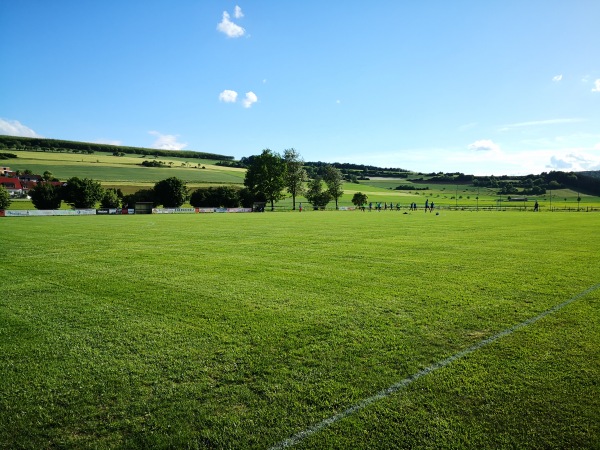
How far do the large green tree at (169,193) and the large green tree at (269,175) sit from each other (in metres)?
18.2

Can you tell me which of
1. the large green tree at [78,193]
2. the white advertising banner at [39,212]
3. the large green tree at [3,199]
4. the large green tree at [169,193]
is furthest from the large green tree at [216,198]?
the large green tree at [3,199]

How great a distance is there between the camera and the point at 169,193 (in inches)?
3339

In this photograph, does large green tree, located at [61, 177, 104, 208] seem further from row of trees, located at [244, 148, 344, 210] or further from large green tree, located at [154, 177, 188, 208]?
row of trees, located at [244, 148, 344, 210]

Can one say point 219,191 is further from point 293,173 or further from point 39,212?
point 39,212

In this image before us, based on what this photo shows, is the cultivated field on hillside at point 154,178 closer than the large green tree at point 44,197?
No

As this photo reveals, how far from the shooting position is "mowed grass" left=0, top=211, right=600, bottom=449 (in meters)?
3.99

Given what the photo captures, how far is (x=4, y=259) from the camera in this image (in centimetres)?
1485

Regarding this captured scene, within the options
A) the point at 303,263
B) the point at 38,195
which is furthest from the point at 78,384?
the point at 38,195

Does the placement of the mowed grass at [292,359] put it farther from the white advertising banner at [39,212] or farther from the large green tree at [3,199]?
the large green tree at [3,199]

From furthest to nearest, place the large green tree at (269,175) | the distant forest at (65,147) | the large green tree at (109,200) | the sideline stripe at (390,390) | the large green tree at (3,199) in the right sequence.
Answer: the distant forest at (65,147) → the large green tree at (269,175) → the large green tree at (109,200) → the large green tree at (3,199) → the sideline stripe at (390,390)

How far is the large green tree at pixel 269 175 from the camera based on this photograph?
291 ft

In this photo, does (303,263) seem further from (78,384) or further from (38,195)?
(38,195)

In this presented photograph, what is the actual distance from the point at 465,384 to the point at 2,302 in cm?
1011

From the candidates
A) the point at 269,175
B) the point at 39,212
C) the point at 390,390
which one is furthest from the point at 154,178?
the point at 390,390
